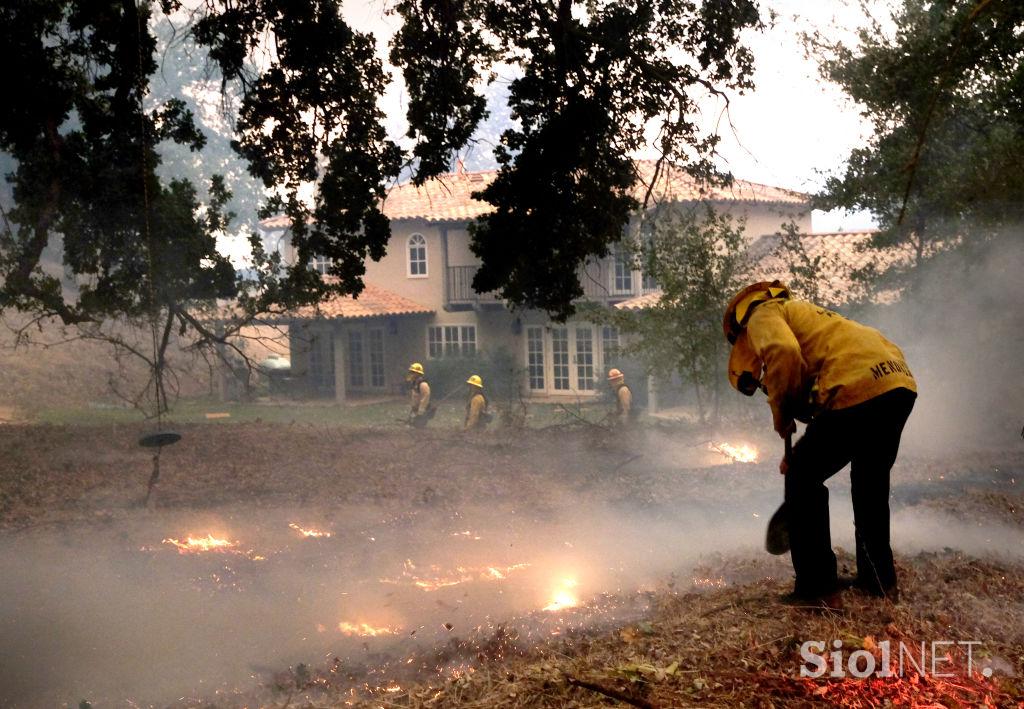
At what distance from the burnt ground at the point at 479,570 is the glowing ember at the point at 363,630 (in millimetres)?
91

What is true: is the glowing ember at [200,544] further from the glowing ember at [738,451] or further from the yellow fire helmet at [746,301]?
the glowing ember at [738,451]

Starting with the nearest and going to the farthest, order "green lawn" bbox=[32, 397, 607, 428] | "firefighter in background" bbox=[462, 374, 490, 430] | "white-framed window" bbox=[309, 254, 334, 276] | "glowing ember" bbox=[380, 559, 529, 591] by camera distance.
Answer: "glowing ember" bbox=[380, 559, 529, 591], "white-framed window" bbox=[309, 254, 334, 276], "firefighter in background" bbox=[462, 374, 490, 430], "green lawn" bbox=[32, 397, 607, 428]

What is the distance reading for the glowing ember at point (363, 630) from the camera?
674 cm

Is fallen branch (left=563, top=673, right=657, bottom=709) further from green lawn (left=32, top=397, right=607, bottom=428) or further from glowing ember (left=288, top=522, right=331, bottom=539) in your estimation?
green lawn (left=32, top=397, right=607, bottom=428)

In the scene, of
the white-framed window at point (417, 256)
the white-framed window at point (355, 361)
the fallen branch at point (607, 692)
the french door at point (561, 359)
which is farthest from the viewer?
the white-framed window at point (355, 361)

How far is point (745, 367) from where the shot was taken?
4957mm

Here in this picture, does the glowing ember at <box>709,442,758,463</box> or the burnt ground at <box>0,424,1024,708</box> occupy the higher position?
the burnt ground at <box>0,424,1024,708</box>

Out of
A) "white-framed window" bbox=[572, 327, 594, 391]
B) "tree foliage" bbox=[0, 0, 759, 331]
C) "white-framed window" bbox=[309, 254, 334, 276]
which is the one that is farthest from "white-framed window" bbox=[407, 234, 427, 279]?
"tree foliage" bbox=[0, 0, 759, 331]

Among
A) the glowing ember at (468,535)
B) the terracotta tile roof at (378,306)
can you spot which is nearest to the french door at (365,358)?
the terracotta tile roof at (378,306)

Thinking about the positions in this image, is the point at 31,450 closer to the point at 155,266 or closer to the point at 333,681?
the point at 155,266

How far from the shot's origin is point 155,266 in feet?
38.0

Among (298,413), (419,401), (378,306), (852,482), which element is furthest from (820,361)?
(378,306)

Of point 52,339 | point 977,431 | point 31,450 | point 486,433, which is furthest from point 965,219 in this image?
point 52,339

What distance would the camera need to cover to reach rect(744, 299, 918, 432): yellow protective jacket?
15.0 feet
